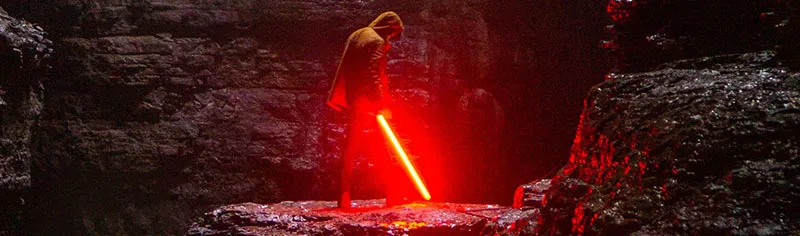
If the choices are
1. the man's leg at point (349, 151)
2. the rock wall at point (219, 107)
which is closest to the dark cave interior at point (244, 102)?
the rock wall at point (219, 107)

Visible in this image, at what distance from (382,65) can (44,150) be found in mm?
4392

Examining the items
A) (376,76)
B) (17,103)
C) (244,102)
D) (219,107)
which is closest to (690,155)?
(376,76)

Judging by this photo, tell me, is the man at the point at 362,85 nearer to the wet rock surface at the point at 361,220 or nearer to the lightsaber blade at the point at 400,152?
the lightsaber blade at the point at 400,152

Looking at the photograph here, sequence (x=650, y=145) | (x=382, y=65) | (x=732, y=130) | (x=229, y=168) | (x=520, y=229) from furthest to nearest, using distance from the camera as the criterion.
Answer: (x=229, y=168) → (x=382, y=65) → (x=520, y=229) → (x=650, y=145) → (x=732, y=130)

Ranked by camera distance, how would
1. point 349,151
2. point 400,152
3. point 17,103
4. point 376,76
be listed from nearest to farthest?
point 376,76 → point 349,151 → point 400,152 → point 17,103

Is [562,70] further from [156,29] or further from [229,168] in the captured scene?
[156,29]

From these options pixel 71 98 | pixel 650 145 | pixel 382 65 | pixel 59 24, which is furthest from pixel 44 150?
pixel 650 145

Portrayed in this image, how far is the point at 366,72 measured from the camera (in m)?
4.54

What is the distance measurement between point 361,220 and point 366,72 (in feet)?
3.86

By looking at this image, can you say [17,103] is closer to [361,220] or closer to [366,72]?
[366,72]

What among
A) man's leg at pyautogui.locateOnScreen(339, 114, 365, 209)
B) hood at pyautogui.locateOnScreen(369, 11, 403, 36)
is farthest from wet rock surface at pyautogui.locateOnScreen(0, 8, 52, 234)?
hood at pyautogui.locateOnScreen(369, 11, 403, 36)

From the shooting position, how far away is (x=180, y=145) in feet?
21.4

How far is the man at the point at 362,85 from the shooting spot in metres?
4.52

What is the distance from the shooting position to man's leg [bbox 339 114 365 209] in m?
4.63
